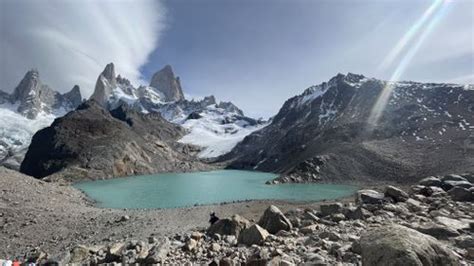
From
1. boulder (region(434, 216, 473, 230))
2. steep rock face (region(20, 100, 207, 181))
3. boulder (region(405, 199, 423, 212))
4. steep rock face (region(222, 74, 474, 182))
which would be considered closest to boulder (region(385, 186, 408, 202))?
boulder (region(405, 199, 423, 212))

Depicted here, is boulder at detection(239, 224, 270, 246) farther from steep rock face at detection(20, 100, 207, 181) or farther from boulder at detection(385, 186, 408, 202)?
steep rock face at detection(20, 100, 207, 181)

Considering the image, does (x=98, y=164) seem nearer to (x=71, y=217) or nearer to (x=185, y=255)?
(x=71, y=217)

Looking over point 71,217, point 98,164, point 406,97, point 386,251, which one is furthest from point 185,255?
point 406,97

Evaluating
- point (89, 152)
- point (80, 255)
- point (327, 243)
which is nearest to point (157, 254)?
point (80, 255)

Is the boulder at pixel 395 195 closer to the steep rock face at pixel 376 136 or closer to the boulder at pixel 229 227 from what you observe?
the boulder at pixel 229 227

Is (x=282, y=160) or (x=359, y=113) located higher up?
(x=359, y=113)

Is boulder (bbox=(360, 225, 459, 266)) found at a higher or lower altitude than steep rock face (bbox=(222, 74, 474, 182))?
lower

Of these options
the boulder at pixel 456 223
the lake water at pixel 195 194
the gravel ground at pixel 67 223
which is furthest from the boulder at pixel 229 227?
the lake water at pixel 195 194
